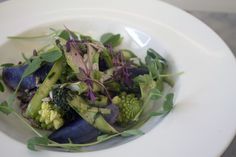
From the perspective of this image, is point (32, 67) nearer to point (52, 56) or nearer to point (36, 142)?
point (52, 56)

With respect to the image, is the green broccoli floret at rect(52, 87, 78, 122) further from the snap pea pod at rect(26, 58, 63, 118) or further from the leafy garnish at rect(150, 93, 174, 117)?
the leafy garnish at rect(150, 93, 174, 117)

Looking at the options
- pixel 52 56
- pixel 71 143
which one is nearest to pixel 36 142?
pixel 71 143

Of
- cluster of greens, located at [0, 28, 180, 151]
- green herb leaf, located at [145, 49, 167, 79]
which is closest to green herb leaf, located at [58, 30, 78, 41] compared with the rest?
cluster of greens, located at [0, 28, 180, 151]

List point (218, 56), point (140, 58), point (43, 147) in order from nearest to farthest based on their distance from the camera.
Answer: point (43, 147), point (218, 56), point (140, 58)

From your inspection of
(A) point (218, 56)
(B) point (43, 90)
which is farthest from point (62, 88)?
(A) point (218, 56)

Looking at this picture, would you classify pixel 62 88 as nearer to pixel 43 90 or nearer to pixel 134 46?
pixel 43 90

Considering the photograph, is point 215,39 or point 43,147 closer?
point 43,147
